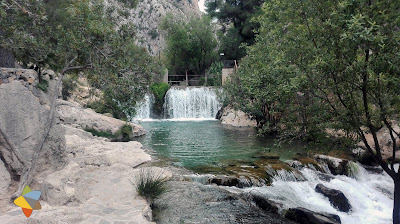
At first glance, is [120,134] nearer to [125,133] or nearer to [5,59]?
[125,133]

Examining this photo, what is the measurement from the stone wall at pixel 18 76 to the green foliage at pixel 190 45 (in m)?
30.2

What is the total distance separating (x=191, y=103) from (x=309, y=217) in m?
21.8

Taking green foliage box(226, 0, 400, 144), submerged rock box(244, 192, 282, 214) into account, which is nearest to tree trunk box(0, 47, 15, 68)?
green foliage box(226, 0, 400, 144)

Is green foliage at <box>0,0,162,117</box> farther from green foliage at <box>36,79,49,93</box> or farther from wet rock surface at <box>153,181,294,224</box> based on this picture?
wet rock surface at <box>153,181,294,224</box>

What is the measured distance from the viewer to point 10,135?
216 inches

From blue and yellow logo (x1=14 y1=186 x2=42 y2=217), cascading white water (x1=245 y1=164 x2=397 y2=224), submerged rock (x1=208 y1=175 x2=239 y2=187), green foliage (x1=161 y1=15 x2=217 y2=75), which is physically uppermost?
green foliage (x1=161 y1=15 x2=217 y2=75)

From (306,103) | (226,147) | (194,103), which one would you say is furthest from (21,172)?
(194,103)

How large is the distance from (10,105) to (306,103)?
587 cm

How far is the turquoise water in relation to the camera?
11.2m

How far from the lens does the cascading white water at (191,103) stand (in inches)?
1088

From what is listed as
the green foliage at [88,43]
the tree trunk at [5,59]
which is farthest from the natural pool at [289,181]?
the tree trunk at [5,59]

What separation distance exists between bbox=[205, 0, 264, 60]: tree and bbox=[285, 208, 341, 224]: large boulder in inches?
1154

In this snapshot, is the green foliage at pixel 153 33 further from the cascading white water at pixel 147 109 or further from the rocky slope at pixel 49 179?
the rocky slope at pixel 49 179

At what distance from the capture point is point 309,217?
659 centimetres
